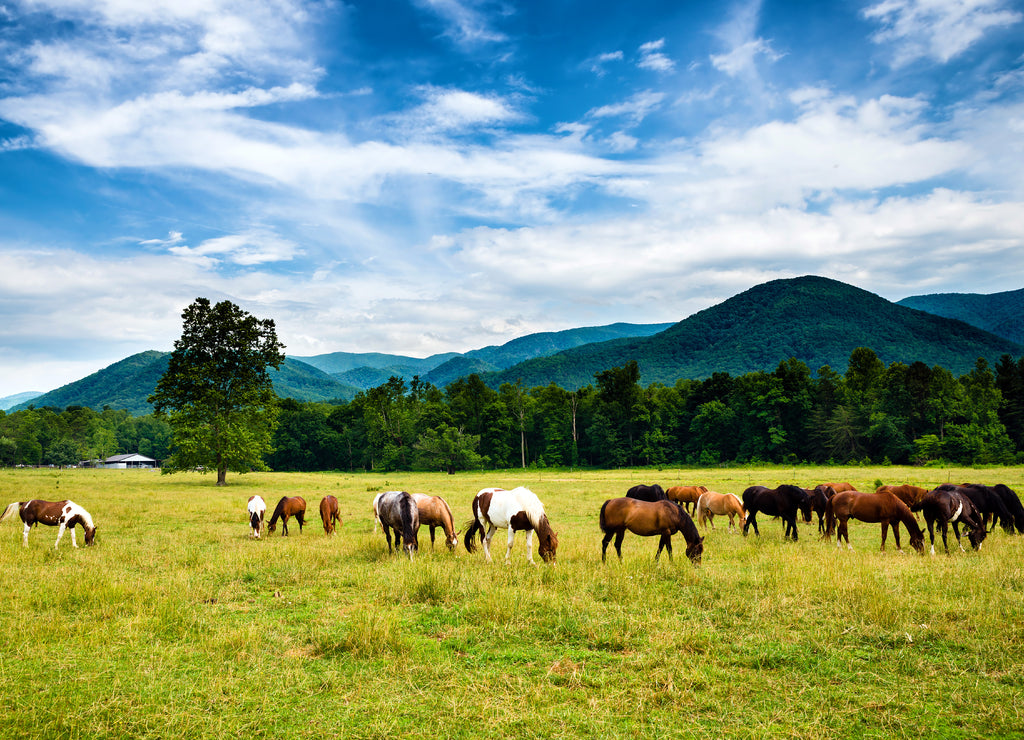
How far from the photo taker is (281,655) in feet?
22.0

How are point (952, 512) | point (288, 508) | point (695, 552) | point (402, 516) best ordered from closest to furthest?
point (695, 552), point (402, 516), point (952, 512), point (288, 508)

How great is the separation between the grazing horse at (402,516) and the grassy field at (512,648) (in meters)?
0.71

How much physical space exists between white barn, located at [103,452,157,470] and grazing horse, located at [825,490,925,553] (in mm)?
139367

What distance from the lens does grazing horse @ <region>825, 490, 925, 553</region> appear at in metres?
13.7

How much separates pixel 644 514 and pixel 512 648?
5.72 m

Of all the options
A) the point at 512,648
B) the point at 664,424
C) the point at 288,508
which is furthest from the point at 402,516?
the point at 664,424

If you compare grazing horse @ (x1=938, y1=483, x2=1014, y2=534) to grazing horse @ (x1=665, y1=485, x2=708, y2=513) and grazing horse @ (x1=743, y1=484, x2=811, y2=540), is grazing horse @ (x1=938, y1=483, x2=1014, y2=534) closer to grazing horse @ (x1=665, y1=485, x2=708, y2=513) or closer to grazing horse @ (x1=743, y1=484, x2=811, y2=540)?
grazing horse @ (x1=743, y1=484, x2=811, y2=540)

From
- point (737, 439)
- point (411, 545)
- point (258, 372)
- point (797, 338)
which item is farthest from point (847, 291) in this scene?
point (411, 545)

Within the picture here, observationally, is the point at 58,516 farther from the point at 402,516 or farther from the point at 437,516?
the point at 437,516

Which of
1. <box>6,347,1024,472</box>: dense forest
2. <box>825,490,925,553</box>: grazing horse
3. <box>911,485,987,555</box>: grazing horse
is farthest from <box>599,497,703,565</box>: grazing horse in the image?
<box>6,347,1024,472</box>: dense forest

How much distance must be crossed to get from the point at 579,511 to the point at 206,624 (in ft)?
63.8

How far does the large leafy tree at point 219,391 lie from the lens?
1586 inches

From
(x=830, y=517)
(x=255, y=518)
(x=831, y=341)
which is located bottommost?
(x=830, y=517)

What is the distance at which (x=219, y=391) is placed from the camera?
4219cm
